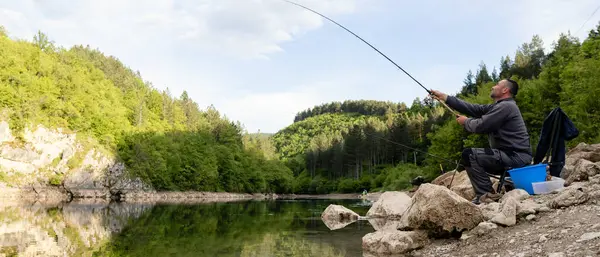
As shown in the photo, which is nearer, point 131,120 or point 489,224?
point 489,224

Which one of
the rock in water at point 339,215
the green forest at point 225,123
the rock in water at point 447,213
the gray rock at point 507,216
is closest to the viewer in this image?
the gray rock at point 507,216

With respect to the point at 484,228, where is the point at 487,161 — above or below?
above

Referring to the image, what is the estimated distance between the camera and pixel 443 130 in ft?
172

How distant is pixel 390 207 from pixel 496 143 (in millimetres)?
6897

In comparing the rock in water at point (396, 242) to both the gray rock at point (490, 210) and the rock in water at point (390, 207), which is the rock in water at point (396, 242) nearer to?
the gray rock at point (490, 210)

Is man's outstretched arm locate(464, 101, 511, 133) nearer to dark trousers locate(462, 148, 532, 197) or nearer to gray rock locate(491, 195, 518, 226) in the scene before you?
dark trousers locate(462, 148, 532, 197)

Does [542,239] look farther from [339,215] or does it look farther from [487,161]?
[339,215]

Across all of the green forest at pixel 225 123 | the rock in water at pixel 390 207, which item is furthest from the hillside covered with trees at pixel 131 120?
the rock in water at pixel 390 207

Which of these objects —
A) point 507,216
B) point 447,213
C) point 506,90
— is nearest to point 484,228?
point 507,216

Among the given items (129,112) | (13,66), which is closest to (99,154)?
(13,66)

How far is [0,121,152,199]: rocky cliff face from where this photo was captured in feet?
151

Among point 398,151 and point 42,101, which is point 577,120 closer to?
point 42,101

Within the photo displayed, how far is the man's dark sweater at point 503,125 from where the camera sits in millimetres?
7965

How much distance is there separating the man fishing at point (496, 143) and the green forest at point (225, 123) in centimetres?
Result: 265
